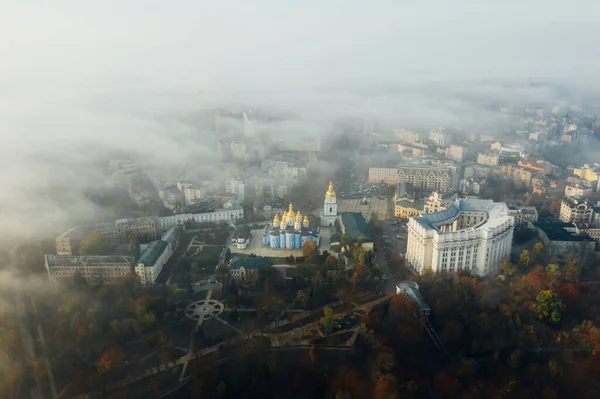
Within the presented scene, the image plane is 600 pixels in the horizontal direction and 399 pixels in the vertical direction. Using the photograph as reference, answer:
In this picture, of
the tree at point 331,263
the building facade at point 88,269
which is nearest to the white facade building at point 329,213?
the tree at point 331,263

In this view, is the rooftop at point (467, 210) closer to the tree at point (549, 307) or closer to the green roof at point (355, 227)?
the green roof at point (355, 227)

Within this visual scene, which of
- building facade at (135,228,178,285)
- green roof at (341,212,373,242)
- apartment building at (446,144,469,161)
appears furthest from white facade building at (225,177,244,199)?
apartment building at (446,144,469,161)

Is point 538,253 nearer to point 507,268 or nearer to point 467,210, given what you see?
point 507,268

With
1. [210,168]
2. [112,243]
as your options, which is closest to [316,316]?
[112,243]

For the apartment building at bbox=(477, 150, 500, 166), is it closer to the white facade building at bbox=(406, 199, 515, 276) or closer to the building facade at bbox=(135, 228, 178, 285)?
the white facade building at bbox=(406, 199, 515, 276)

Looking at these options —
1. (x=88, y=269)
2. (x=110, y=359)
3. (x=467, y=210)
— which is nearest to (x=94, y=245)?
(x=88, y=269)
